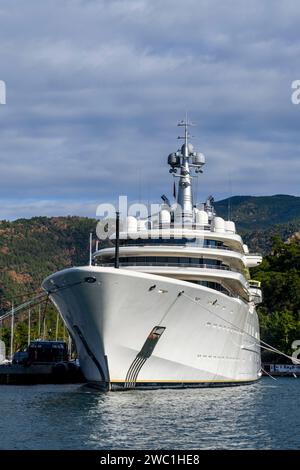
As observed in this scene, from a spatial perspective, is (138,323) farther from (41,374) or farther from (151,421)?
(41,374)

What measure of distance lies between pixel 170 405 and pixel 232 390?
37.2 feet

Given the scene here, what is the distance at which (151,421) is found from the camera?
103 feet

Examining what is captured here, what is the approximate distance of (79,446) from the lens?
26578 mm

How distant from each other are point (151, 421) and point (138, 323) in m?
7.72

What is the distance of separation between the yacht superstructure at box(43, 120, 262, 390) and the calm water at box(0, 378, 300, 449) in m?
1.17

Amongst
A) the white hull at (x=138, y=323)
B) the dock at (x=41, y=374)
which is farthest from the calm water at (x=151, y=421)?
the dock at (x=41, y=374)

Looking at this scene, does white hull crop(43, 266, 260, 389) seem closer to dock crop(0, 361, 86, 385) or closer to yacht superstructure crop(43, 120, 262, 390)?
yacht superstructure crop(43, 120, 262, 390)

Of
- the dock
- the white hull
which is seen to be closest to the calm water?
the white hull

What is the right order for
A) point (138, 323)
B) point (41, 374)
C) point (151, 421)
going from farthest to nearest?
point (41, 374), point (138, 323), point (151, 421)

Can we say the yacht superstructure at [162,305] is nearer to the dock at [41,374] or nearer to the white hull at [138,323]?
the white hull at [138,323]

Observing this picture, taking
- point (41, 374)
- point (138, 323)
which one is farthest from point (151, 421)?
point (41, 374)

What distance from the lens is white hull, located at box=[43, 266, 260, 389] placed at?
37.9 metres

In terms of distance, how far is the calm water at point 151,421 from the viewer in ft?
89.9

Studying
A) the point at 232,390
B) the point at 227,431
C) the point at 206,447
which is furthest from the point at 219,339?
the point at 206,447
